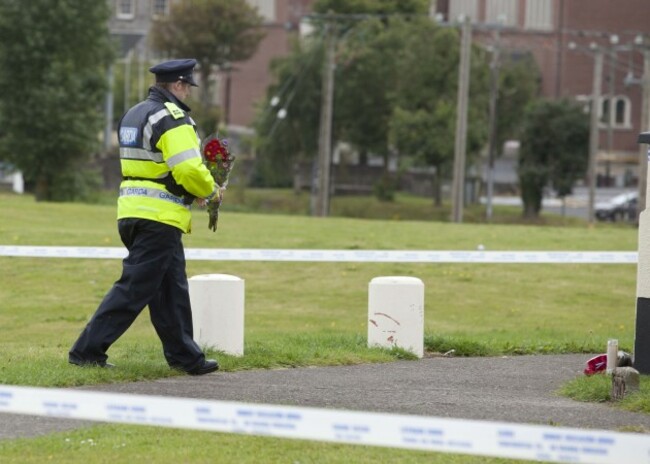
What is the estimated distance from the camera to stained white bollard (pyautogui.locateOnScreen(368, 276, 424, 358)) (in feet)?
35.0

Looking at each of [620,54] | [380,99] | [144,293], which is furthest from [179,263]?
[620,54]

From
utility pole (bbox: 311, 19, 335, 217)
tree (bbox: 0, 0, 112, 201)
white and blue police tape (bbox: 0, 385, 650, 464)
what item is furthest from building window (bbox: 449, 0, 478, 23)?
white and blue police tape (bbox: 0, 385, 650, 464)

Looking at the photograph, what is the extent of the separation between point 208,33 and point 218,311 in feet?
183

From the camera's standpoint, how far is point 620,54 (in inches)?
2916

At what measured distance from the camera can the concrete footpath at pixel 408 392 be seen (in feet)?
26.0

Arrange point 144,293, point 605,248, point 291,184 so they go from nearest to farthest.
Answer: point 144,293
point 605,248
point 291,184

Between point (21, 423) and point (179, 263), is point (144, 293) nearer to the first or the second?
point (179, 263)

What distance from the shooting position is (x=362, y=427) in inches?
212

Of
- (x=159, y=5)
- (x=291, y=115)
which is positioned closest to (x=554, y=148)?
(x=291, y=115)

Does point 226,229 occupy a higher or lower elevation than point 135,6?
lower

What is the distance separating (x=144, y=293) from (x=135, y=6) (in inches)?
2945

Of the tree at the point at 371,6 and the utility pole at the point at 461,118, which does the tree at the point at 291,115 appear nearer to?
the tree at the point at 371,6

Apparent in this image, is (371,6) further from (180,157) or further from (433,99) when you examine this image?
(180,157)

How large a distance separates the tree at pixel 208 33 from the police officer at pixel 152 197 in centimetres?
5587
